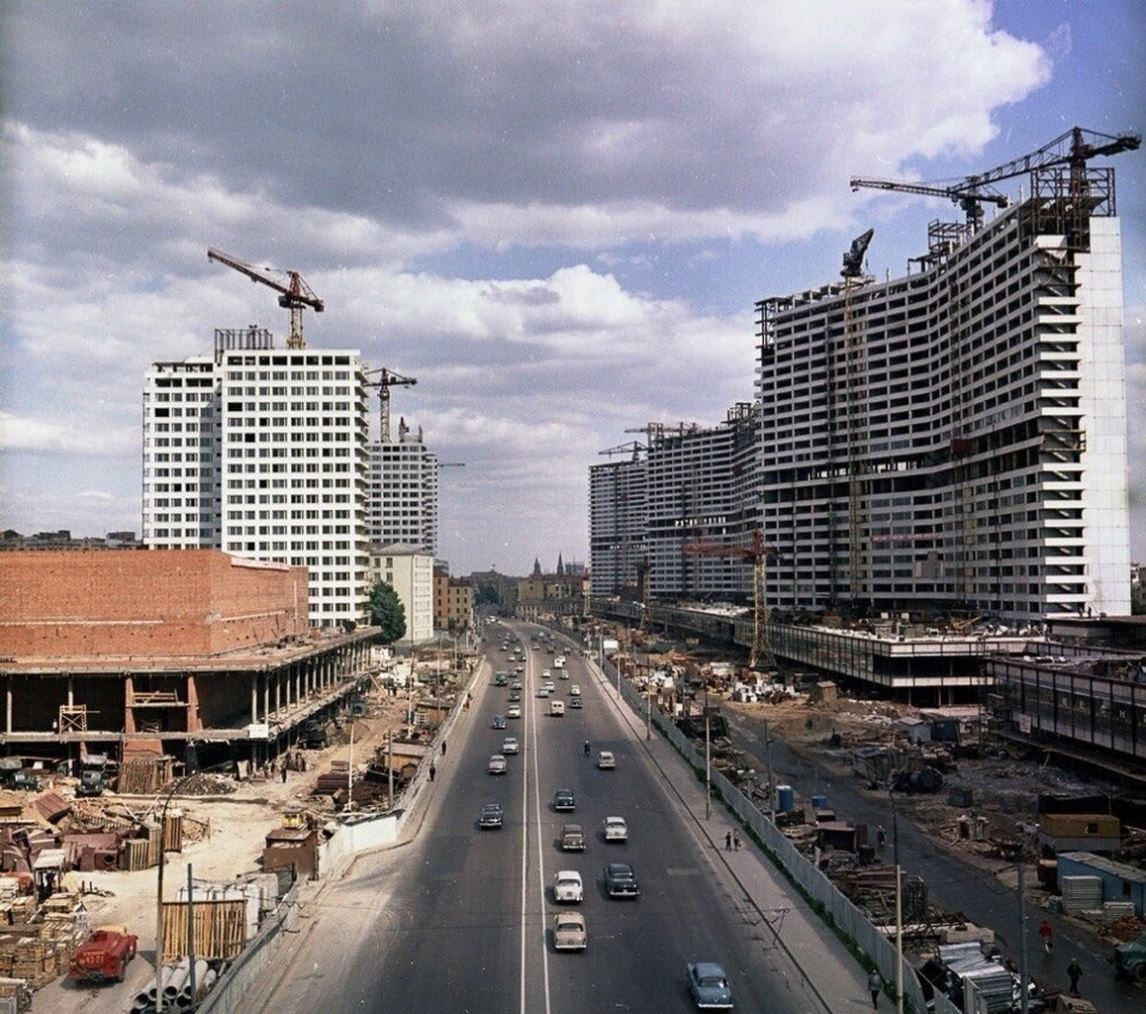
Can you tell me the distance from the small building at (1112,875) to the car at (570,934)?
18054 millimetres

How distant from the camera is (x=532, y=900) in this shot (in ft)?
127

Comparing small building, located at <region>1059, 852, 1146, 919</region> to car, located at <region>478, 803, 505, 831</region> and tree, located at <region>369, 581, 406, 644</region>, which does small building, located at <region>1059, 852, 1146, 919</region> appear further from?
tree, located at <region>369, 581, 406, 644</region>

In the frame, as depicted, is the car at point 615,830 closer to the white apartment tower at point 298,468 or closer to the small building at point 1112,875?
the small building at point 1112,875

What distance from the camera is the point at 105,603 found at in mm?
72312

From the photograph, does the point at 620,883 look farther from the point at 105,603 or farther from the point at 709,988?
the point at 105,603

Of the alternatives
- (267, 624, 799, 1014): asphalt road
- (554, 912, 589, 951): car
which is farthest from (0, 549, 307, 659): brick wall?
(554, 912, 589, 951): car

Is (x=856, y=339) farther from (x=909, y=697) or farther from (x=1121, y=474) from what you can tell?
(x=909, y=697)

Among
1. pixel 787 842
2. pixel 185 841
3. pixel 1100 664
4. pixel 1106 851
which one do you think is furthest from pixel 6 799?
pixel 1100 664

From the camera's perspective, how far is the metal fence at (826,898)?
28.3m

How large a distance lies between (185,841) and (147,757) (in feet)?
55.1

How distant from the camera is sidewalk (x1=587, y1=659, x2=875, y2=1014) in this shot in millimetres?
29531

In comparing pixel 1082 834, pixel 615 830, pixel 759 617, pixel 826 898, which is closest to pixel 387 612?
pixel 759 617

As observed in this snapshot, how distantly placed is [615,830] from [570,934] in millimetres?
15373

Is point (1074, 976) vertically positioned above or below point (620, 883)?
above
